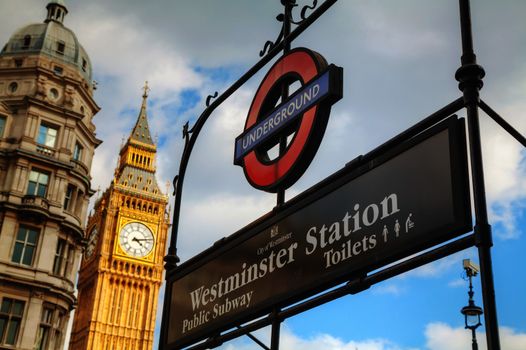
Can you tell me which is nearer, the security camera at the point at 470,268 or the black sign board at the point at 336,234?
the black sign board at the point at 336,234

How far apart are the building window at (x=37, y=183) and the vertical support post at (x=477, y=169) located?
98.1ft

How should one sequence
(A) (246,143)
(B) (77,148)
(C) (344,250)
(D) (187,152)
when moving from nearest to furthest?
(C) (344,250) → (A) (246,143) → (D) (187,152) → (B) (77,148)

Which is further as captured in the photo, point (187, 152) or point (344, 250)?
point (187, 152)

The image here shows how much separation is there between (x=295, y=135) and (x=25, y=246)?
27288 mm

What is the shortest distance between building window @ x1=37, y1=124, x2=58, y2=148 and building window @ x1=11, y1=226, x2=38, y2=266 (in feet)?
15.2

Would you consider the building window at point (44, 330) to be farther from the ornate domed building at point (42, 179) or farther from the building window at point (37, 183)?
the building window at point (37, 183)

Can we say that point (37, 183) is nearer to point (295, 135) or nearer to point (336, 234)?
point (295, 135)

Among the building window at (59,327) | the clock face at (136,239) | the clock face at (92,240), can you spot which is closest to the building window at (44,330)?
the building window at (59,327)

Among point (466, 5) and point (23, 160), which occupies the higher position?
point (23, 160)

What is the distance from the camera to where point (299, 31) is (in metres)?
6.78

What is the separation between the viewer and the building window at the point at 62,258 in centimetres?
3177

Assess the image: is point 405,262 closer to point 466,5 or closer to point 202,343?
point 466,5

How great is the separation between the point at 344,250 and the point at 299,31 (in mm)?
2836

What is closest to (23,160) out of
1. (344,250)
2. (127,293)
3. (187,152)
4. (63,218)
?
(63,218)
